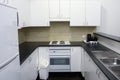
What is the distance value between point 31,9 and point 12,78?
2732 mm

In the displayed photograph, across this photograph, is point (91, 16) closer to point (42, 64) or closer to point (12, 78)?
point (42, 64)

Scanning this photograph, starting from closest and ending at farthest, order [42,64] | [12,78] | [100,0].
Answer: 1. [12,78]
2. [42,64]
3. [100,0]

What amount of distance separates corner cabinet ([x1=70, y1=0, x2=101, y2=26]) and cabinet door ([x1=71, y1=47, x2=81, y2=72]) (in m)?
0.70

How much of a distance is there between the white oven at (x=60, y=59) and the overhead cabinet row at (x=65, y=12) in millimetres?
729

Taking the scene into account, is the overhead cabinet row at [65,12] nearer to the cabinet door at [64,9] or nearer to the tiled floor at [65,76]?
the cabinet door at [64,9]

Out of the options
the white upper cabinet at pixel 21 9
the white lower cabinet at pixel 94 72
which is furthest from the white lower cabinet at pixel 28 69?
the white lower cabinet at pixel 94 72

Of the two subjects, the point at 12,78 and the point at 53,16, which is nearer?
the point at 12,78

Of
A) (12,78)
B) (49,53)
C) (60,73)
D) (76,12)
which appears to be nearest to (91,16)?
(76,12)

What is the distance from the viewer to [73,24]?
409 cm

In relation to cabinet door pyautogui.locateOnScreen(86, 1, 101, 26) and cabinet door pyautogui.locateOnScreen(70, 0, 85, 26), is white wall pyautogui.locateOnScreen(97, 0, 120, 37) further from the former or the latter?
cabinet door pyautogui.locateOnScreen(70, 0, 85, 26)

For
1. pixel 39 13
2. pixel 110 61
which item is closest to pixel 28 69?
pixel 110 61

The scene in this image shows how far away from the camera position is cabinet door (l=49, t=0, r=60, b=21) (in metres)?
4.07

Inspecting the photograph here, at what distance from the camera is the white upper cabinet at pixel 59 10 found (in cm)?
407

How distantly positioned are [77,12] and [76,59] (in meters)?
1.27
